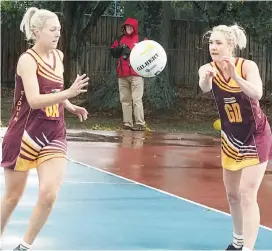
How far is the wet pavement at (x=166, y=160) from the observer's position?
9.20 m

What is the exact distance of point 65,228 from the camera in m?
6.94

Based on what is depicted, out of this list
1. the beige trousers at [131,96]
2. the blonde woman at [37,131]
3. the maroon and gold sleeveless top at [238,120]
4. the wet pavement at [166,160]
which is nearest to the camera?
the blonde woman at [37,131]

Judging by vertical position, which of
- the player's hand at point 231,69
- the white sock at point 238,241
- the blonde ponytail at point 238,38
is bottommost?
the white sock at point 238,241

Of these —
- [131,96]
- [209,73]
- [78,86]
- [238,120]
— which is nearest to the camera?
[78,86]

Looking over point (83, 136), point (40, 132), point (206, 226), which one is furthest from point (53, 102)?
point (83, 136)

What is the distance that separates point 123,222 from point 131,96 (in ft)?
30.1

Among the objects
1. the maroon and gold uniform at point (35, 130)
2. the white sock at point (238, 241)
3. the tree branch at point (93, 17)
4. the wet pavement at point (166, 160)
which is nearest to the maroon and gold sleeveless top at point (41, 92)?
the maroon and gold uniform at point (35, 130)

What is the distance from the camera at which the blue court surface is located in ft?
21.1

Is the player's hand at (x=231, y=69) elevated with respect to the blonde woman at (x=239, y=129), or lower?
elevated

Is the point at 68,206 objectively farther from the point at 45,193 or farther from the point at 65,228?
the point at 45,193

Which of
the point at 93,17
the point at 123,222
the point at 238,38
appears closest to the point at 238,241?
the point at 123,222

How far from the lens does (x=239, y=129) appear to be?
6270mm

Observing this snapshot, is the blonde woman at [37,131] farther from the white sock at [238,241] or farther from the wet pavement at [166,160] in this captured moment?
the wet pavement at [166,160]

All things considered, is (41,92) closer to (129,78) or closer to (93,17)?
(129,78)
